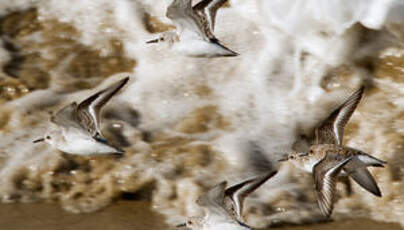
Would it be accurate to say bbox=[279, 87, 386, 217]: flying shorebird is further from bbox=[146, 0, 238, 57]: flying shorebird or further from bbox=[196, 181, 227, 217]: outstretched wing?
bbox=[146, 0, 238, 57]: flying shorebird

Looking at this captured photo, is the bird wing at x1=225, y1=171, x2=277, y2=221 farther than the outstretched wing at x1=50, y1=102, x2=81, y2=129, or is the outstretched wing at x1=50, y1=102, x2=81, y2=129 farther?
the outstretched wing at x1=50, y1=102, x2=81, y2=129

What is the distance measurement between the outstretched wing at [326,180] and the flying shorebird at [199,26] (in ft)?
2.78

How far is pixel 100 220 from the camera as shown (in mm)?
4453

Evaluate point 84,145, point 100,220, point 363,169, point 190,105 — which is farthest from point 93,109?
point 363,169

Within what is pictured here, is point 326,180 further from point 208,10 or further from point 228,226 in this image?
point 208,10

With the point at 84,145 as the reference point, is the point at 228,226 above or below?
below

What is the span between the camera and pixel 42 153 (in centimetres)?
494

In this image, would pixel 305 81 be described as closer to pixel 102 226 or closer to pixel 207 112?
pixel 207 112

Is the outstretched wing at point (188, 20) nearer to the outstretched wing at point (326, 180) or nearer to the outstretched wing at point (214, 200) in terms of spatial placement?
the outstretched wing at point (326, 180)

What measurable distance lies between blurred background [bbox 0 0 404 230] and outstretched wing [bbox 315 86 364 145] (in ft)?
1.38

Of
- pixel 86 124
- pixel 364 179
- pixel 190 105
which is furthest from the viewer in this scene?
pixel 190 105

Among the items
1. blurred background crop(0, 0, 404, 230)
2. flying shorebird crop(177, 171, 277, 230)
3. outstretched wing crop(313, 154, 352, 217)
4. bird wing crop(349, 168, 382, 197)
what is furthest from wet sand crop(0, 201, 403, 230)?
flying shorebird crop(177, 171, 277, 230)

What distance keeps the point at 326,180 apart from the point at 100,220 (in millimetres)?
1331

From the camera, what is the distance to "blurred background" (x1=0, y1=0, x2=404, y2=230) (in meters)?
4.65
